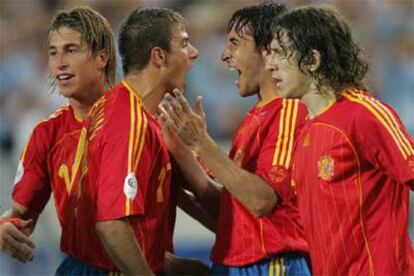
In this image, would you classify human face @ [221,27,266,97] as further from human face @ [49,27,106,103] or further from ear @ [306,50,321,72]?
human face @ [49,27,106,103]

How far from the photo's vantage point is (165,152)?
15.3ft

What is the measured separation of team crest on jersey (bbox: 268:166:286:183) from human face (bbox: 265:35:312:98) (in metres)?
0.41

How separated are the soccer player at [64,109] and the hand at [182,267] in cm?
59

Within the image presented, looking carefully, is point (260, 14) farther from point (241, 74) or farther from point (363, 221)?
point (363, 221)

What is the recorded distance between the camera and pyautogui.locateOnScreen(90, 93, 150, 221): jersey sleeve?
4348 millimetres

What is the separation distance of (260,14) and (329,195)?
1.17 m

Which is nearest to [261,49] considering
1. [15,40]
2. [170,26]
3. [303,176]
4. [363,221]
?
[170,26]

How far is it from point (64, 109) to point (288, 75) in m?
1.45

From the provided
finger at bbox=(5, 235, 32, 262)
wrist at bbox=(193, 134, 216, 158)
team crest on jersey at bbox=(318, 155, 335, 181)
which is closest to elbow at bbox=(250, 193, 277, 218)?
wrist at bbox=(193, 134, 216, 158)

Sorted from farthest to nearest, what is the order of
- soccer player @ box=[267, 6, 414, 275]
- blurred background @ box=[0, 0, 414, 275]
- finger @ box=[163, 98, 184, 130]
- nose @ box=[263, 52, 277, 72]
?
blurred background @ box=[0, 0, 414, 275] → finger @ box=[163, 98, 184, 130] → nose @ box=[263, 52, 277, 72] → soccer player @ box=[267, 6, 414, 275]

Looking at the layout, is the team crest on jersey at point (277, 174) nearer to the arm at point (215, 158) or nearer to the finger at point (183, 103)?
the arm at point (215, 158)

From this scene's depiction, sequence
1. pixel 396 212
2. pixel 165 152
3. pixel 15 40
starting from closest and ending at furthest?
pixel 396 212
pixel 165 152
pixel 15 40

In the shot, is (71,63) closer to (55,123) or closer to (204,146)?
(55,123)

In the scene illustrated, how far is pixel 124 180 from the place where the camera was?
4.36 metres
